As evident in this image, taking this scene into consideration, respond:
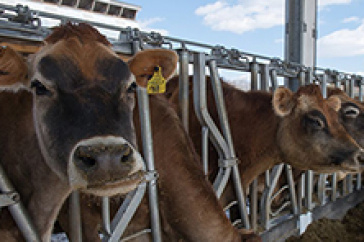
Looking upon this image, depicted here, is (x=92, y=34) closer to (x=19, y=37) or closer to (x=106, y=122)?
(x=19, y=37)

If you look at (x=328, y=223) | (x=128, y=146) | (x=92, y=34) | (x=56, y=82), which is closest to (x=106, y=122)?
(x=128, y=146)

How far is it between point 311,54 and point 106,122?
4976mm

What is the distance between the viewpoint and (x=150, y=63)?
6.40 ft

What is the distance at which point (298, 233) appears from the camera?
4.23 meters

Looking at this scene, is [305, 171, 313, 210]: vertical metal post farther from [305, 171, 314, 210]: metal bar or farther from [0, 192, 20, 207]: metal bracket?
[0, 192, 20, 207]: metal bracket

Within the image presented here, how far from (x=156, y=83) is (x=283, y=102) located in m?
1.68

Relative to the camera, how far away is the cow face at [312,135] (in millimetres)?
3018

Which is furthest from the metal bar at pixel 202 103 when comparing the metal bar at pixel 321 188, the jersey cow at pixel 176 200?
the metal bar at pixel 321 188

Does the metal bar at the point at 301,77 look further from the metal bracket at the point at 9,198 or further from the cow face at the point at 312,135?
the metal bracket at the point at 9,198

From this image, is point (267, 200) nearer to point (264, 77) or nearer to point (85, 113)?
point (264, 77)

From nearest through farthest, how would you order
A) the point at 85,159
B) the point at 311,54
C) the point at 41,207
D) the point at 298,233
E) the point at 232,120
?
the point at 85,159 < the point at 41,207 < the point at 232,120 < the point at 298,233 < the point at 311,54

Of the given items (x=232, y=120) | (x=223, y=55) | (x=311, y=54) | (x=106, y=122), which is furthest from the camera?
(x=311, y=54)

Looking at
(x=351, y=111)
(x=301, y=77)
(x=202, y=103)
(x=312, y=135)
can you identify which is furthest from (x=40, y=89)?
(x=351, y=111)

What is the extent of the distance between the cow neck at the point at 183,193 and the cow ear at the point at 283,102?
121 cm
